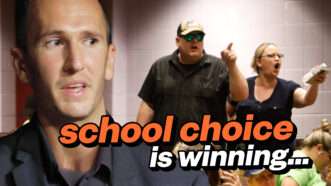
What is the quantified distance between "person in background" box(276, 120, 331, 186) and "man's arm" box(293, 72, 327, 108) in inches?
3.8

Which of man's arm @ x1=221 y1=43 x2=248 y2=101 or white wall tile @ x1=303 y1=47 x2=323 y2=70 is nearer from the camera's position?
man's arm @ x1=221 y1=43 x2=248 y2=101

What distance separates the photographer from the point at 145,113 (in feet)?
5.04

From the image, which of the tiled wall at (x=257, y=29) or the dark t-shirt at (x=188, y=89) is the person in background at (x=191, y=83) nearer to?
the dark t-shirt at (x=188, y=89)

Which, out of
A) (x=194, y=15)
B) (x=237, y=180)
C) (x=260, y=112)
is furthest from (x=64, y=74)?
(x=194, y=15)

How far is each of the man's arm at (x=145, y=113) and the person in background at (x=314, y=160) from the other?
33 centimetres

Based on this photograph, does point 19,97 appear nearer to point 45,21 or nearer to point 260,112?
point 45,21

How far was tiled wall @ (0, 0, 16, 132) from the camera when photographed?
1.44 metres

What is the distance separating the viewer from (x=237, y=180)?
4.52 feet

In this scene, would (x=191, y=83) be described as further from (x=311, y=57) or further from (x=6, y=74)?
(x=311, y=57)

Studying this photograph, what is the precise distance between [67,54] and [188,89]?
1.60 ft

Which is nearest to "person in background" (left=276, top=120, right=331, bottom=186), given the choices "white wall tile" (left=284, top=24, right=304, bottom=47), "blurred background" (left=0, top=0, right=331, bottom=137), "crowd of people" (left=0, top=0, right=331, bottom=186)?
"blurred background" (left=0, top=0, right=331, bottom=137)

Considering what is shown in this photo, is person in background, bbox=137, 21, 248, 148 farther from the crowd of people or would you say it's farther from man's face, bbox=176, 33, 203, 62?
the crowd of people

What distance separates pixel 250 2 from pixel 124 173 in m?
1.27

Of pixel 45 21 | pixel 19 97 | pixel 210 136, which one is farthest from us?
pixel 19 97
